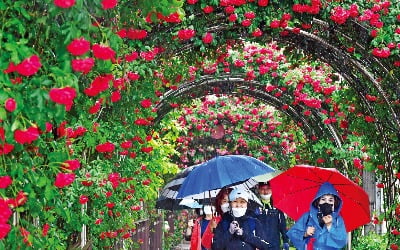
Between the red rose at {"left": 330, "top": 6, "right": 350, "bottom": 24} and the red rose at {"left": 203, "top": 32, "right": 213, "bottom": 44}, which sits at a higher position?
the red rose at {"left": 330, "top": 6, "right": 350, "bottom": 24}

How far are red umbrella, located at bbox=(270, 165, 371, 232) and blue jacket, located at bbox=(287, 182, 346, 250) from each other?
0.72ft

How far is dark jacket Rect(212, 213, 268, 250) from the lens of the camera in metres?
6.90

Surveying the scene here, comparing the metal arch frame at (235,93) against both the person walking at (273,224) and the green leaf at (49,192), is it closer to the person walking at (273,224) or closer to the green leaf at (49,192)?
the person walking at (273,224)

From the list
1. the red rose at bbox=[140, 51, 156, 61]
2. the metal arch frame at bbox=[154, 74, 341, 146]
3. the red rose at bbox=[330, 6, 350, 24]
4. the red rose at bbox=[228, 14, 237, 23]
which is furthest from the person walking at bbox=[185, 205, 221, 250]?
the metal arch frame at bbox=[154, 74, 341, 146]

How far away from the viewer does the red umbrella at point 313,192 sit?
702cm

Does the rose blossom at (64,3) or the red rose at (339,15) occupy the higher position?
the red rose at (339,15)

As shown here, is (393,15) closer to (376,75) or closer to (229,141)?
(376,75)

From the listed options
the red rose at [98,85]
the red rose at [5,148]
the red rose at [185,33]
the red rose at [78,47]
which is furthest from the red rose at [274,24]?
the red rose at [78,47]

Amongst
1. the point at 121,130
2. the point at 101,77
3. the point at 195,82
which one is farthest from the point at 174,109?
the point at 101,77

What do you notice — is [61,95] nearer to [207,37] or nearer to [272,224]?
[272,224]

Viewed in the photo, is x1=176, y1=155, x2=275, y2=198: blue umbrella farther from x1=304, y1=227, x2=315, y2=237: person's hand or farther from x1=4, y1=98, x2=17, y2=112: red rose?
x1=4, y1=98, x2=17, y2=112: red rose

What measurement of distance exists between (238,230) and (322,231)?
0.71 meters

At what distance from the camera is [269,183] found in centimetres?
786

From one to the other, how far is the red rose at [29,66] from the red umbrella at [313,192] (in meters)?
3.93
